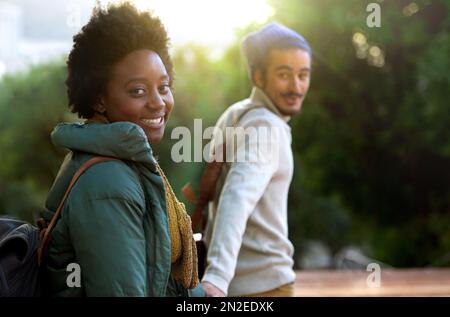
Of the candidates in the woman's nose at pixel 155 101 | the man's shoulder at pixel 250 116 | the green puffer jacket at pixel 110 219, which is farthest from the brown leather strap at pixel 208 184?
the green puffer jacket at pixel 110 219

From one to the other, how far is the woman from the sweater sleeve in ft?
1.35

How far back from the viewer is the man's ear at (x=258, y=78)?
2641mm

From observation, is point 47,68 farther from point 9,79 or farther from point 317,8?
point 317,8

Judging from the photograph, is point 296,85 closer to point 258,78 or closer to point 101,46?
point 258,78

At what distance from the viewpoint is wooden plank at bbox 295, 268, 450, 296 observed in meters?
4.00

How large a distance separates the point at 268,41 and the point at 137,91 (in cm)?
107

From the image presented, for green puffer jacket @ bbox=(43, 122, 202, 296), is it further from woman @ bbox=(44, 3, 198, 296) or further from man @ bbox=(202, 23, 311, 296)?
man @ bbox=(202, 23, 311, 296)

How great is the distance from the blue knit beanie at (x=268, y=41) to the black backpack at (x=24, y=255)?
1289 mm

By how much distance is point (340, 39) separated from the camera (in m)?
7.49

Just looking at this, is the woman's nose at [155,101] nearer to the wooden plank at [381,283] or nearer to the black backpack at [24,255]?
the black backpack at [24,255]

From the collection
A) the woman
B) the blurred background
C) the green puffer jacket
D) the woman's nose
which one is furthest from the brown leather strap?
the blurred background

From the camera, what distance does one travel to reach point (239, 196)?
7.46 feet

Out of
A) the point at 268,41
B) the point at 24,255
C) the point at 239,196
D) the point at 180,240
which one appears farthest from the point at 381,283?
the point at 24,255
